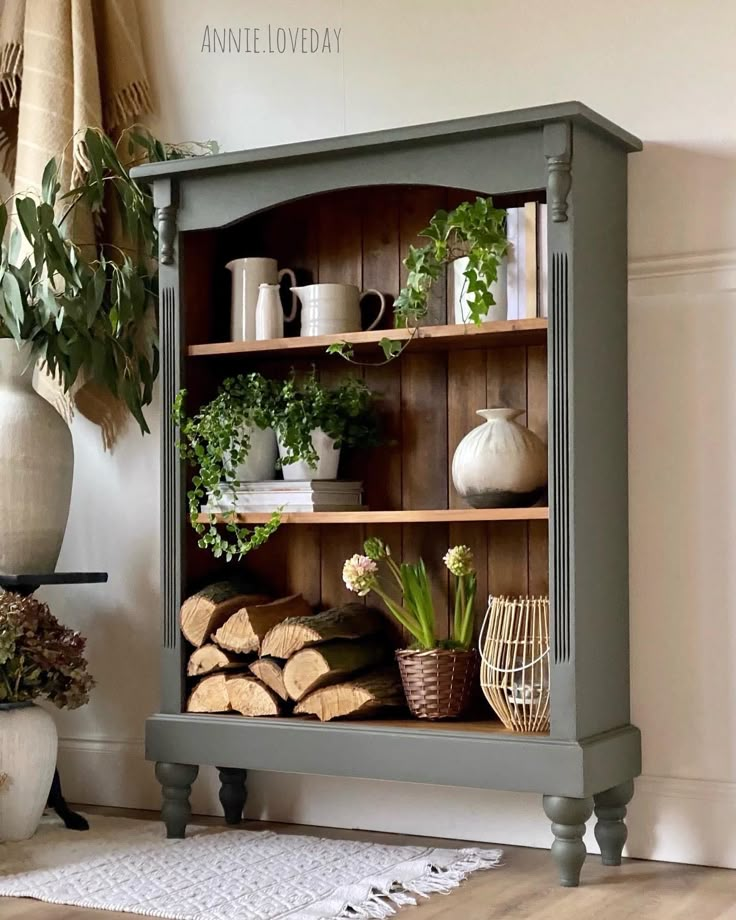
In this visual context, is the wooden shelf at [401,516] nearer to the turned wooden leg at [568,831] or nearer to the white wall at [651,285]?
the white wall at [651,285]

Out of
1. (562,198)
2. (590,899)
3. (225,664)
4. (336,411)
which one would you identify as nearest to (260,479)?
(336,411)

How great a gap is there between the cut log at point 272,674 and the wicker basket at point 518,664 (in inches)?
18.0

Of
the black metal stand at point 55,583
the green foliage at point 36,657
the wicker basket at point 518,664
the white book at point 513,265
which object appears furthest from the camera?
Result: the black metal stand at point 55,583

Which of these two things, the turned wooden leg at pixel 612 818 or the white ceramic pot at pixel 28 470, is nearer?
the turned wooden leg at pixel 612 818

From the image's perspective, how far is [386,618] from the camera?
3.11 metres

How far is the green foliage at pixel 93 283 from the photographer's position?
3.18 meters

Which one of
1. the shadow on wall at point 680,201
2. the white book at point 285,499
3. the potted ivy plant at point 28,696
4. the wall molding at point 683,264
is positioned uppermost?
the shadow on wall at point 680,201

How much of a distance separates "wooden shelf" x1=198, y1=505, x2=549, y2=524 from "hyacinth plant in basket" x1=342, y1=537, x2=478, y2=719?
0.35 ft

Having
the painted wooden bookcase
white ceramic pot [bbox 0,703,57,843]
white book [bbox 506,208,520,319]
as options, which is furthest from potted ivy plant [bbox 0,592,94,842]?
white book [bbox 506,208,520,319]

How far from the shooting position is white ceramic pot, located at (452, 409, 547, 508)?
9.05 ft

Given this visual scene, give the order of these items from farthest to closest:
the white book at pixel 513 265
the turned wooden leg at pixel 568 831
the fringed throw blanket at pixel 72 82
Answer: the fringed throw blanket at pixel 72 82, the white book at pixel 513 265, the turned wooden leg at pixel 568 831

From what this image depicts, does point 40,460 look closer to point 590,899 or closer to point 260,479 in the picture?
point 260,479

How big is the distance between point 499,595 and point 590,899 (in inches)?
29.4

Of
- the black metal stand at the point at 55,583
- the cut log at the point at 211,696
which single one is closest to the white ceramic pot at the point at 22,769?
the black metal stand at the point at 55,583
